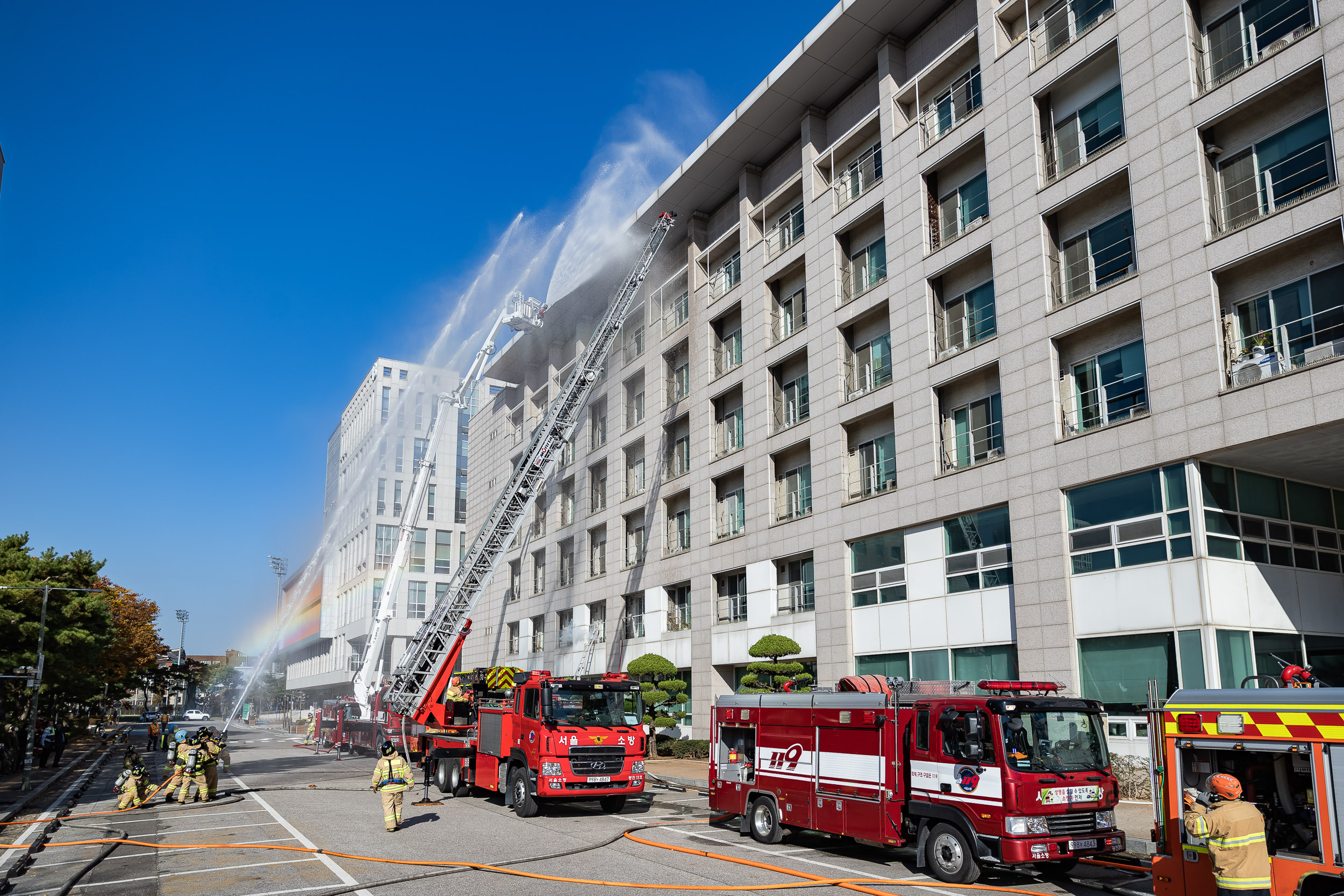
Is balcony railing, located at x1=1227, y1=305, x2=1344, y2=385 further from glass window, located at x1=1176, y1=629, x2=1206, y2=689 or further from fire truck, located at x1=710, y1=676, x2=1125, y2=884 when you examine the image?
fire truck, located at x1=710, y1=676, x2=1125, y2=884

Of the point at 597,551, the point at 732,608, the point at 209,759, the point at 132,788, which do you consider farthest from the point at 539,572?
the point at 132,788

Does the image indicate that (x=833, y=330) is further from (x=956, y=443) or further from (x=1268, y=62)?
(x=1268, y=62)

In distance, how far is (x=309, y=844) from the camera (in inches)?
660

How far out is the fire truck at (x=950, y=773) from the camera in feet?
41.4

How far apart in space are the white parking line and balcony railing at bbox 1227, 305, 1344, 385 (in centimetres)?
1915

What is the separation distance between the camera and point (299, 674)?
413 feet

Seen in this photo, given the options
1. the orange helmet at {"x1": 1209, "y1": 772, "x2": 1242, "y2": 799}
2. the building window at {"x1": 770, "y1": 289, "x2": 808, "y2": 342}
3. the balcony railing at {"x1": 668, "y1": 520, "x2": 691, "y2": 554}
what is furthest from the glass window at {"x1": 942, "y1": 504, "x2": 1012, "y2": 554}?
the orange helmet at {"x1": 1209, "y1": 772, "x2": 1242, "y2": 799}

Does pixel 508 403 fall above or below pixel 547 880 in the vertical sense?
above

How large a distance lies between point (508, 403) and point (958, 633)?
42893 millimetres

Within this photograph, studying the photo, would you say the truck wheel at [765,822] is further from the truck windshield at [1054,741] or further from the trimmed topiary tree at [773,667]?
the trimmed topiary tree at [773,667]

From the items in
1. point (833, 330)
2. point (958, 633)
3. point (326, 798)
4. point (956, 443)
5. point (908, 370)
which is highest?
point (833, 330)

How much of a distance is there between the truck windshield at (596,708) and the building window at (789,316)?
60.8 feet

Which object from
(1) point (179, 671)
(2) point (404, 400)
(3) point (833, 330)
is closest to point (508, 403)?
(2) point (404, 400)

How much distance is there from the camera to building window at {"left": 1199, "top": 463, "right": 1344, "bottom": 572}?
21.2 m
